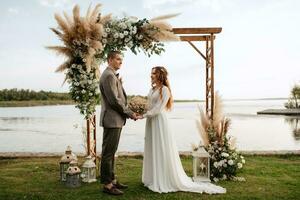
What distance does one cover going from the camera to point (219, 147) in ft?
22.6

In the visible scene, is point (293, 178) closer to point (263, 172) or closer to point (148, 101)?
point (263, 172)

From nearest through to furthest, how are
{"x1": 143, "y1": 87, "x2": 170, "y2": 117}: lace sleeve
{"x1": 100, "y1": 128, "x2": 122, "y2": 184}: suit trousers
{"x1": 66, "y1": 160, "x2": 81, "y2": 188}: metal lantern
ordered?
{"x1": 100, "y1": 128, "x2": 122, "y2": 184}: suit trousers, {"x1": 143, "y1": 87, "x2": 170, "y2": 117}: lace sleeve, {"x1": 66, "y1": 160, "x2": 81, "y2": 188}: metal lantern

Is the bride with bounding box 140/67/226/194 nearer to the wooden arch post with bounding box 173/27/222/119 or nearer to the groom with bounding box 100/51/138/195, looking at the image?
the groom with bounding box 100/51/138/195

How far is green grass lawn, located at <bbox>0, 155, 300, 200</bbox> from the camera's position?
555 cm

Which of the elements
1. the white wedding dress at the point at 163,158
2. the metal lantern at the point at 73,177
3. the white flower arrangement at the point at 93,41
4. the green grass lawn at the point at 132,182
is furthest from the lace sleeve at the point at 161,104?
the metal lantern at the point at 73,177

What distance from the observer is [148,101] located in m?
6.11

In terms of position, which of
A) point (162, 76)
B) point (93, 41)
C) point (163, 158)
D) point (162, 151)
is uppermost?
point (93, 41)

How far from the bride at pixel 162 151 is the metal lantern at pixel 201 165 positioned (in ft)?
1.54

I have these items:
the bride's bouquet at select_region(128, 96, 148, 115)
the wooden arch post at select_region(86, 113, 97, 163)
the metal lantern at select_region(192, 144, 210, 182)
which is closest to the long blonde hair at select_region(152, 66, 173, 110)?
the bride's bouquet at select_region(128, 96, 148, 115)

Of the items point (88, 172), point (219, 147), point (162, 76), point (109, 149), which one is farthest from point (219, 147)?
point (88, 172)

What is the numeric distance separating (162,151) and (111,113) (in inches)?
40.8

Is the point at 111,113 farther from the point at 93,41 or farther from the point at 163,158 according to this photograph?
the point at 93,41

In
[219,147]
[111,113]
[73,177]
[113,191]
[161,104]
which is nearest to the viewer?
[113,191]

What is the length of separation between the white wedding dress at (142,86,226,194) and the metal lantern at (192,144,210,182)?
1.60 feet
